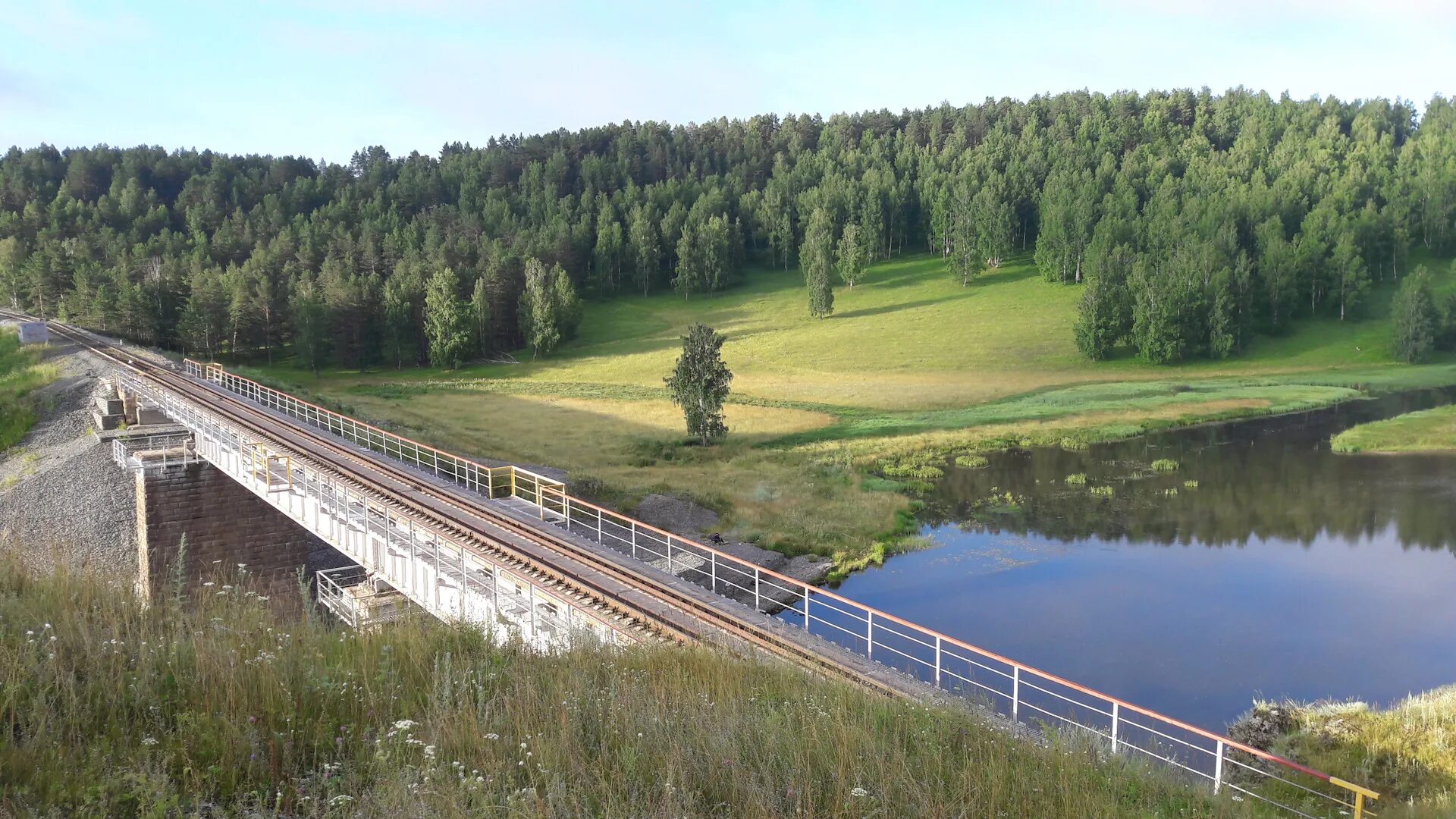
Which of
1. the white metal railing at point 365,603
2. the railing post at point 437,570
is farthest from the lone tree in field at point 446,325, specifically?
the railing post at point 437,570

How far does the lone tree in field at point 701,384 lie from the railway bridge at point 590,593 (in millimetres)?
14934

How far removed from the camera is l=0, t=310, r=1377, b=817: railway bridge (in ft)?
37.7

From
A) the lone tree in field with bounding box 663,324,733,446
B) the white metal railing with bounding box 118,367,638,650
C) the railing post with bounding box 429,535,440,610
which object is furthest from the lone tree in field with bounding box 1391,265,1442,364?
the railing post with bounding box 429,535,440,610

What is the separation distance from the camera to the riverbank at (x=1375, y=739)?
13523 mm

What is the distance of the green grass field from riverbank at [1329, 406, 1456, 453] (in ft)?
25.0

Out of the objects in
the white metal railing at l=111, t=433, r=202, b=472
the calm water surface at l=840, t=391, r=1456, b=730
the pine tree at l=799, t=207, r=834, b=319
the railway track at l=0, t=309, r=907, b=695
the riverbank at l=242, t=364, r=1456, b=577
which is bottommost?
the calm water surface at l=840, t=391, r=1456, b=730

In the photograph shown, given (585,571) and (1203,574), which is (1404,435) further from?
(585,571)

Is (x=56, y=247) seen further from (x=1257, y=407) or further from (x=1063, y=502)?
(x=1257, y=407)

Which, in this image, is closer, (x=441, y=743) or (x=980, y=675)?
(x=441, y=743)

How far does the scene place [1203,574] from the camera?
1096 inches

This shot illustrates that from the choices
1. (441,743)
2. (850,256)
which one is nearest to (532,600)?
(441,743)

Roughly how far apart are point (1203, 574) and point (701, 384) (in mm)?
25224

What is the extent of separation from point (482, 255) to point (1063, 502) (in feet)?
230

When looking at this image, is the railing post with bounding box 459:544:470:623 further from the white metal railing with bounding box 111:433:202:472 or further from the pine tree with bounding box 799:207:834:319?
the pine tree with bounding box 799:207:834:319
